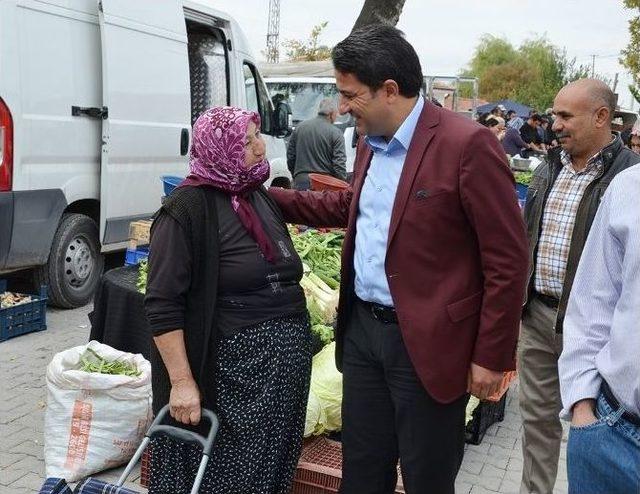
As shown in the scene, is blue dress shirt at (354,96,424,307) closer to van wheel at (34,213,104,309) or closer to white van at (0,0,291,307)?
white van at (0,0,291,307)

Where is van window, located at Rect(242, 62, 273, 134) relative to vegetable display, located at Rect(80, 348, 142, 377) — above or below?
above

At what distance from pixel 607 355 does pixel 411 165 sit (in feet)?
2.82

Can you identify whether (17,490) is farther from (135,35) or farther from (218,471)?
(135,35)

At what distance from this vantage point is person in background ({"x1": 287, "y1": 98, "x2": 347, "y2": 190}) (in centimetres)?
895

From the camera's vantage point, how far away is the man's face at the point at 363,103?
242 centimetres

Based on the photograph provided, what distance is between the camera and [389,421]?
2.63 meters

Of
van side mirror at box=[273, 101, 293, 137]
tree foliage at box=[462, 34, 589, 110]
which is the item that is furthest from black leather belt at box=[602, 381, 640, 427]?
tree foliage at box=[462, 34, 589, 110]

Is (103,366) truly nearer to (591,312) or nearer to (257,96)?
(591,312)

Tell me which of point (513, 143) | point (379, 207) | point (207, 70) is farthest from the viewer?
point (513, 143)

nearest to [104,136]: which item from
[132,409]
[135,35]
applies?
[135,35]

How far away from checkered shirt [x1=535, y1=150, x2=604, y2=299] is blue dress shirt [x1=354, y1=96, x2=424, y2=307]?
1080 mm

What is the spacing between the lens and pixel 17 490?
11.9 ft

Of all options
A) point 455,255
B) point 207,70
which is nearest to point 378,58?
point 455,255

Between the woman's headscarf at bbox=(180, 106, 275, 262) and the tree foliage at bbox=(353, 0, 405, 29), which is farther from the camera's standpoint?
the tree foliage at bbox=(353, 0, 405, 29)
